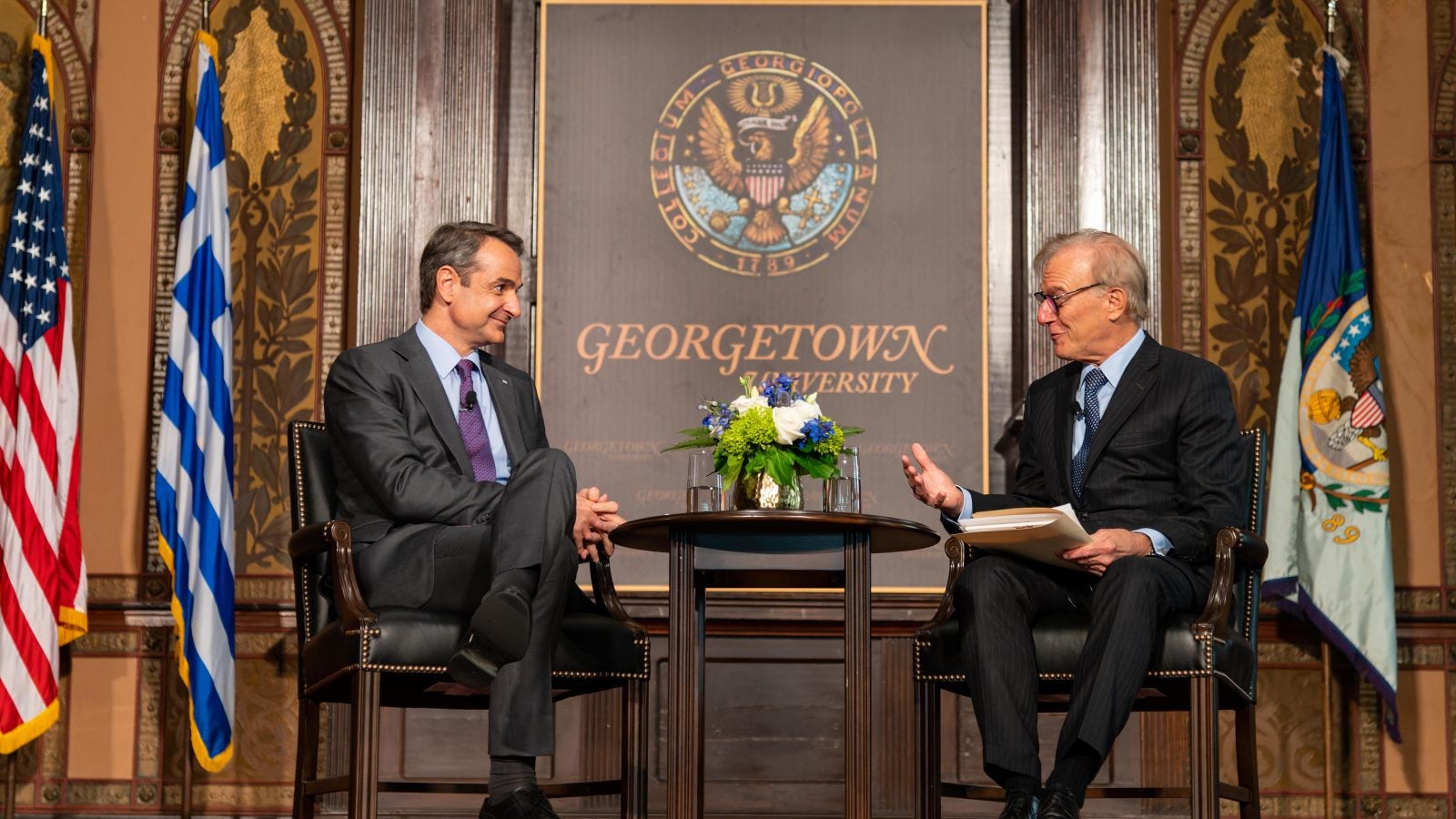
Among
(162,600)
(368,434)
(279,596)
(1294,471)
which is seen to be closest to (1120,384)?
(1294,471)

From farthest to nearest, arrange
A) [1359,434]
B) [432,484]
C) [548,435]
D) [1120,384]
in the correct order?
1. [548,435]
2. [1359,434]
3. [1120,384]
4. [432,484]

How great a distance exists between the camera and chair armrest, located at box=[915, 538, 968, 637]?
12.0ft

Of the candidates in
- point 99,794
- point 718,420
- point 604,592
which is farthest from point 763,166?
point 99,794

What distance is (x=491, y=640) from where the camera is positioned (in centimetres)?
317

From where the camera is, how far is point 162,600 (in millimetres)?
5172

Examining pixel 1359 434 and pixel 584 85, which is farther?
pixel 584 85

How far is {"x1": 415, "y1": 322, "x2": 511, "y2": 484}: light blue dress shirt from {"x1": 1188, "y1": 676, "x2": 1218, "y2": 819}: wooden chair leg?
166 centimetres

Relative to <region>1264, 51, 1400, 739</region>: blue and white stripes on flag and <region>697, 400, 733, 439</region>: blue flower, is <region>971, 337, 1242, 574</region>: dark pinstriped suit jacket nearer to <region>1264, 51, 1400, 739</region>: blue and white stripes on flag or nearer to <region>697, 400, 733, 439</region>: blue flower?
<region>697, 400, 733, 439</region>: blue flower

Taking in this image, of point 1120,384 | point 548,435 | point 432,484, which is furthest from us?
point 548,435

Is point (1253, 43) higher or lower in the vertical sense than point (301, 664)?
higher

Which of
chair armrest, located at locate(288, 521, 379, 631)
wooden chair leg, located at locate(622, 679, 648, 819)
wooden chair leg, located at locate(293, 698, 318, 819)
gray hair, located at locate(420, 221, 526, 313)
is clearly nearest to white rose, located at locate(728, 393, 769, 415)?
wooden chair leg, located at locate(622, 679, 648, 819)

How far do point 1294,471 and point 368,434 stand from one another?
2.85m

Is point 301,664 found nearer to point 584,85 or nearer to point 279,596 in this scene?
point 279,596

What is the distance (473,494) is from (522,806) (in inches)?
28.7
